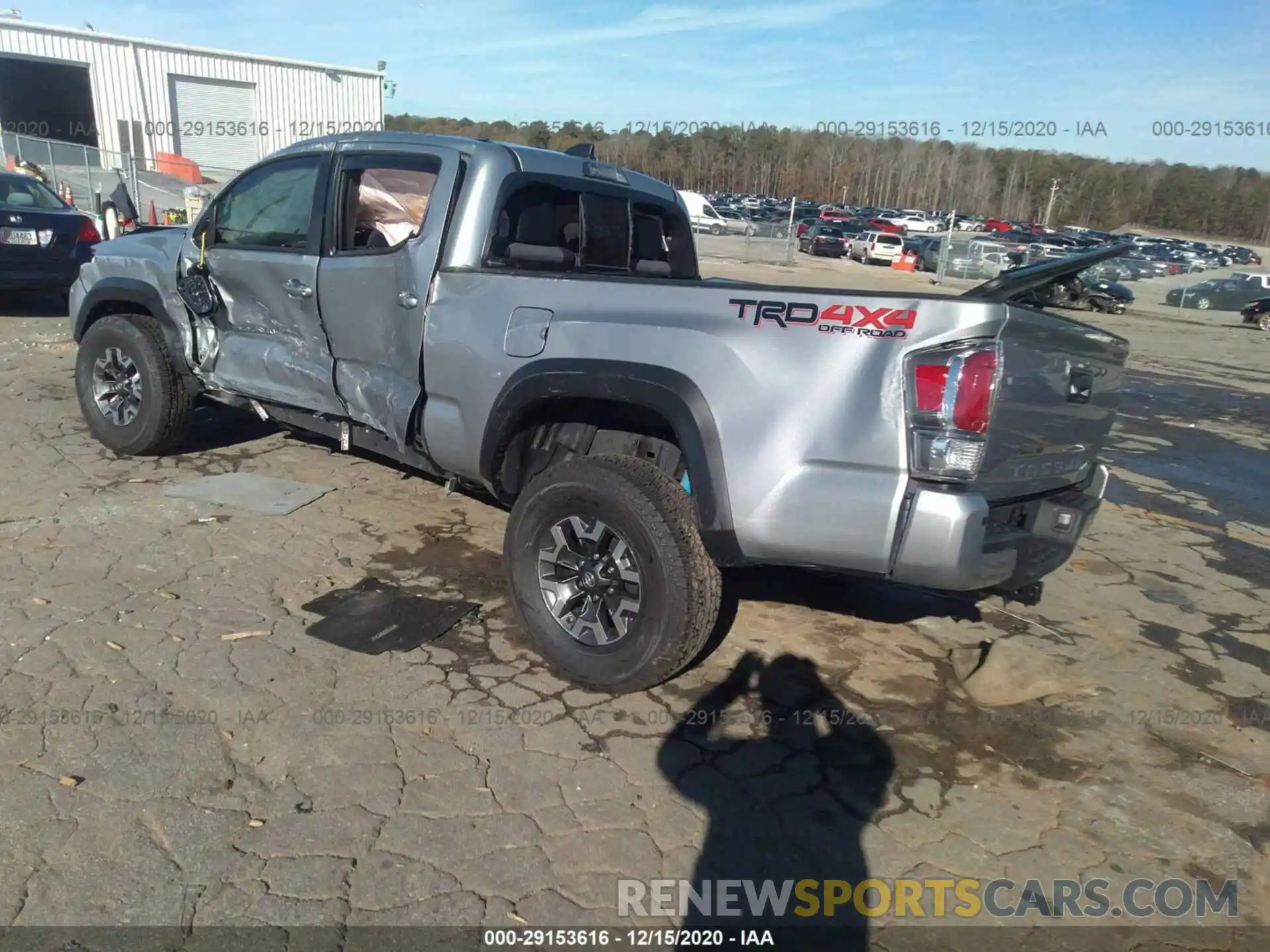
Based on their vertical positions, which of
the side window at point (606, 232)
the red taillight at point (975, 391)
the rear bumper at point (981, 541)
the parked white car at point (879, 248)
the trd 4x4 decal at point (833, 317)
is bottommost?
the parked white car at point (879, 248)

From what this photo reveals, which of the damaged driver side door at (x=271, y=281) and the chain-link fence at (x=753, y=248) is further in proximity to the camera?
the chain-link fence at (x=753, y=248)

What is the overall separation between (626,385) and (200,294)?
3.24 meters

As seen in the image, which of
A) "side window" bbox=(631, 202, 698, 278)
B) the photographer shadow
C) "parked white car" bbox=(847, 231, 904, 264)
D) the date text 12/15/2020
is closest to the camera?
the photographer shadow

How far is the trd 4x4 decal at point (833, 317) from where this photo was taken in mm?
2797

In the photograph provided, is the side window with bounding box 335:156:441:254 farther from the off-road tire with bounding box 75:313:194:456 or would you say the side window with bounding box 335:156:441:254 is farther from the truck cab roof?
the off-road tire with bounding box 75:313:194:456

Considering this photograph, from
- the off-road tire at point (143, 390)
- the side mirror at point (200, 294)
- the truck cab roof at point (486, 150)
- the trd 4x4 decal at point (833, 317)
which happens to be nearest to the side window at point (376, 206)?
the truck cab roof at point (486, 150)

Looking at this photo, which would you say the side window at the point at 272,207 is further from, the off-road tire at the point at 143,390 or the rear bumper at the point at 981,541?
the rear bumper at the point at 981,541

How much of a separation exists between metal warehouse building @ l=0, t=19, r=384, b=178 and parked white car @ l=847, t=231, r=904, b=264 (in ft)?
68.0

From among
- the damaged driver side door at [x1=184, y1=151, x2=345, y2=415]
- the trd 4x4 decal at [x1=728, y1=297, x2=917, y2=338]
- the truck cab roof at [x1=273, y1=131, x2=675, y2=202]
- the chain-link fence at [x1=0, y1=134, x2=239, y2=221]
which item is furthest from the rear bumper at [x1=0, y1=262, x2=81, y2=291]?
the chain-link fence at [x1=0, y1=134, x2=239, y2=221]

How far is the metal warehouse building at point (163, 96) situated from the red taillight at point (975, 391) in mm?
27943

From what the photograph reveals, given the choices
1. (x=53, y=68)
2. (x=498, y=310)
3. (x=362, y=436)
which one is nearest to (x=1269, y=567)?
(x=498, y=310)

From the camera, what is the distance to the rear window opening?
4.11m

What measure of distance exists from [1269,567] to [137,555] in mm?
6378

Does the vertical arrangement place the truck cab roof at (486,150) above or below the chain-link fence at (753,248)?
above
